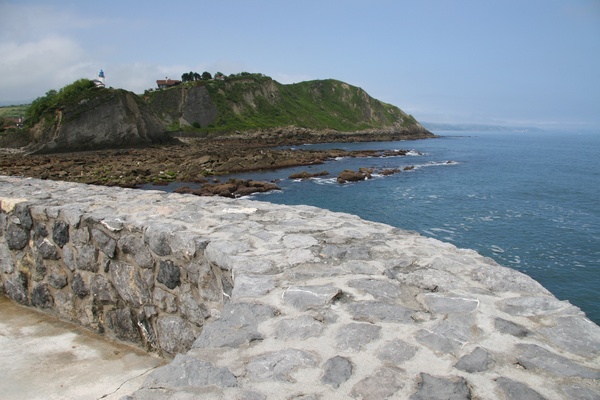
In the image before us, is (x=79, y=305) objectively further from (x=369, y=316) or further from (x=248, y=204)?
(x=369, y=316)

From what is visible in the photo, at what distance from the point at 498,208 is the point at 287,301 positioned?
23.6 metres

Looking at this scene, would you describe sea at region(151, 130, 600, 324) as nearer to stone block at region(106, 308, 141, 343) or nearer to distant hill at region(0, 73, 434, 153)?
stone block at region(106, 308, 141, 343)

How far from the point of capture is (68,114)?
160 feet

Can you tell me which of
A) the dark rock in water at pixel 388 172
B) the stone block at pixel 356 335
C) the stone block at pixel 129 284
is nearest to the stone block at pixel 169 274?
the stone block at pixel 129 284

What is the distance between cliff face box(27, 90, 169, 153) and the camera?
Result: 47312mm

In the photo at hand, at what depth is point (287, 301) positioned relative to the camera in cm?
327

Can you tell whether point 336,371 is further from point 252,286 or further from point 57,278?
point 57,278

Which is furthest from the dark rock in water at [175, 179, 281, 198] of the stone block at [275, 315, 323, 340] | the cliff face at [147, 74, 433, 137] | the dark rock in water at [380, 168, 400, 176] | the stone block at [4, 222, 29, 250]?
the cliff face at [147, 74, 433, 137]

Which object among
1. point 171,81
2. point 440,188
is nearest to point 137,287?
point 440,188

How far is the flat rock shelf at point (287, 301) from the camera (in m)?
2.40

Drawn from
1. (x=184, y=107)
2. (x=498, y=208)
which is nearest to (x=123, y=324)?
A: (x=498, y=208)

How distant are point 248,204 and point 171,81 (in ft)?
344

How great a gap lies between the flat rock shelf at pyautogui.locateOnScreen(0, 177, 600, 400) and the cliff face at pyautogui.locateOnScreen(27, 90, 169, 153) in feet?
153

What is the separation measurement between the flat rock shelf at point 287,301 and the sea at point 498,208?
9619 mm
